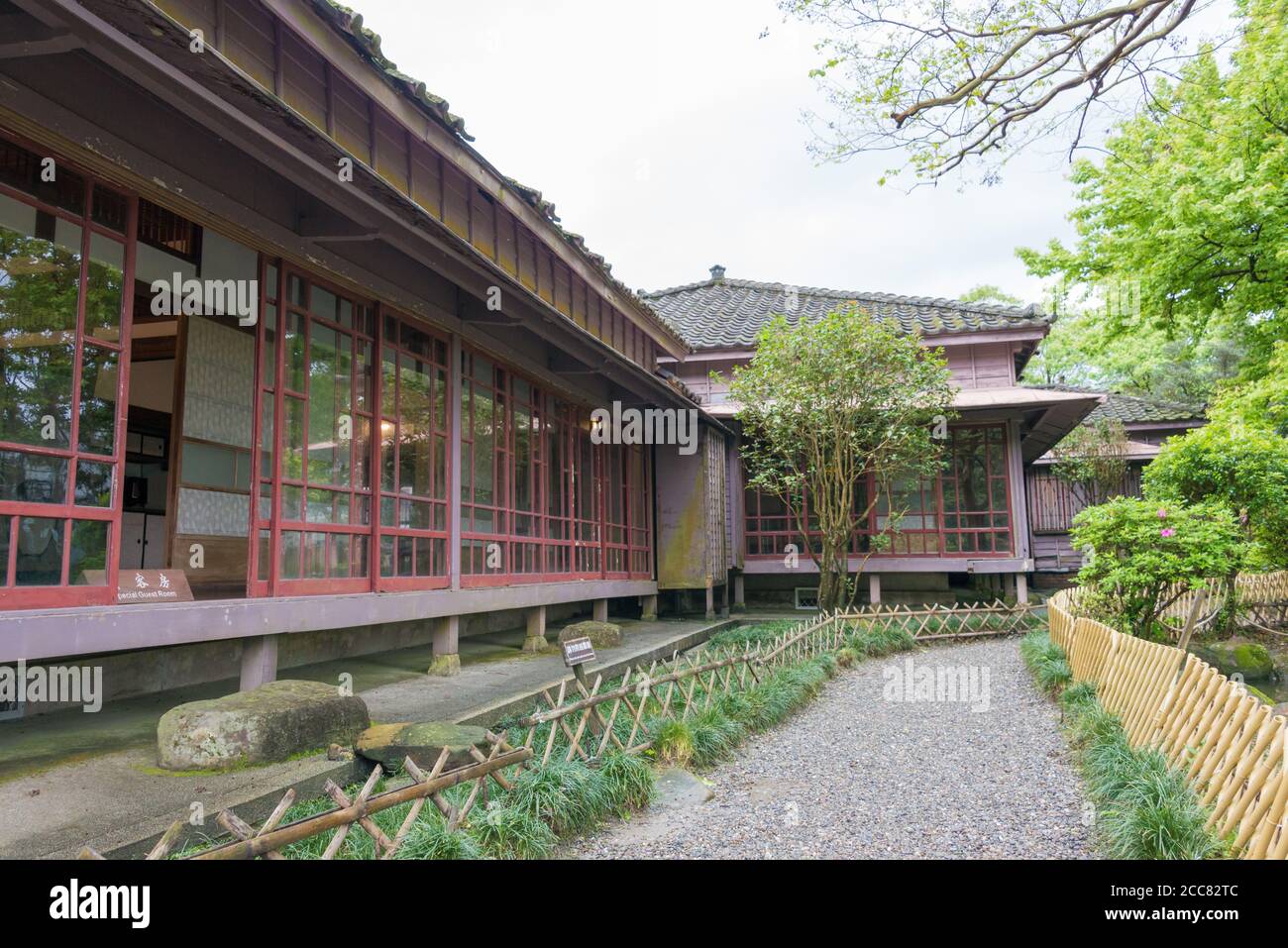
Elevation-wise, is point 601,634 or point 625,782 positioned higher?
point 601,634

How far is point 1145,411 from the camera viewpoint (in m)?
21.6

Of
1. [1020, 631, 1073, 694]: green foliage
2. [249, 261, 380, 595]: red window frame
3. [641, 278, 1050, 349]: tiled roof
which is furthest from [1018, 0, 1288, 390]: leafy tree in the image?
[249, 261, 380, 595]: red window frame

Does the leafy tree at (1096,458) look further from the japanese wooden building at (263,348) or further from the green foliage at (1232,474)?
the japanese wooden building at (263,348)

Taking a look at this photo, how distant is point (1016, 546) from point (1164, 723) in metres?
10.5

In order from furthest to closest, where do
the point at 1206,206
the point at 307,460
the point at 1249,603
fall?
the point at 1249,603
the point at 1206,206
the point at 307,460

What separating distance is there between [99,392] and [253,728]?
85.0 inches

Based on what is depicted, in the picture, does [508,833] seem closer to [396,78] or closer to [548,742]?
[548,742]

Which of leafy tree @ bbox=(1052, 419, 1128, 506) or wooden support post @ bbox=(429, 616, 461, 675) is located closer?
wooden support post @ bbox=(429, 616, 461, 675)

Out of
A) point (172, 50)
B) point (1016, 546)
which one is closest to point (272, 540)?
point (172, 50)
